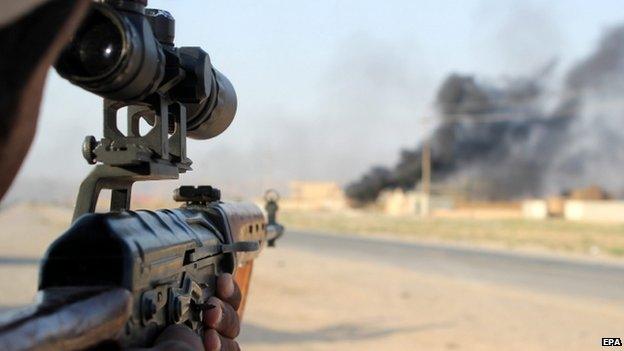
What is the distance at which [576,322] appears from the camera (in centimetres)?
981

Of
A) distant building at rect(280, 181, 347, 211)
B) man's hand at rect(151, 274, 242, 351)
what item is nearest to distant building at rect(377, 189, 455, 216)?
distant building at rect(280, 181, 347, 211)

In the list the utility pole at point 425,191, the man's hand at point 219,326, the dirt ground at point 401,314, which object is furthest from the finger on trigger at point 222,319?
the utility pole at point 425,191

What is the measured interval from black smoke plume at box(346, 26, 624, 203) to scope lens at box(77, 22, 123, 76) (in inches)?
2654

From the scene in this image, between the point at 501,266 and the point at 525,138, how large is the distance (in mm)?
55598

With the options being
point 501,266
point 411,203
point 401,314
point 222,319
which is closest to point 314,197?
point 411,203

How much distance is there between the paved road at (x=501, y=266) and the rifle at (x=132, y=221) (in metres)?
11.3

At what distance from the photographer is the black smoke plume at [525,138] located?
66250mm

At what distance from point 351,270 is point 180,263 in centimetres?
1499

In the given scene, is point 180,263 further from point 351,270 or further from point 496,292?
point 351,270

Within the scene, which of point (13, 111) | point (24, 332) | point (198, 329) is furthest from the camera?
point (198, 329)

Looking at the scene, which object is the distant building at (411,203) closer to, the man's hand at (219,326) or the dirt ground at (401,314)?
the dirt ground at (401,314)

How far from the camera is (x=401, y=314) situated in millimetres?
10203

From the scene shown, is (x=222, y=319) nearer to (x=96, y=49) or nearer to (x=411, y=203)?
(x=96, y=49)

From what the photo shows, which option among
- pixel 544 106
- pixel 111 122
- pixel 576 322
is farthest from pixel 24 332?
pixel 544 106
